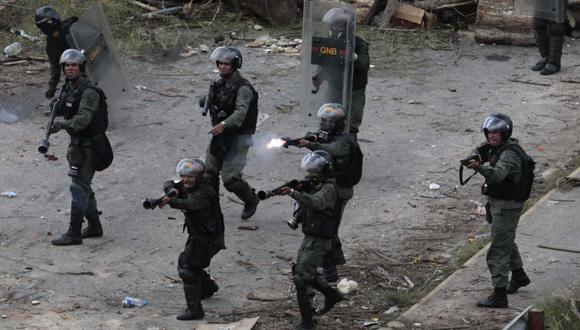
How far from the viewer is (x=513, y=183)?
28.2ft

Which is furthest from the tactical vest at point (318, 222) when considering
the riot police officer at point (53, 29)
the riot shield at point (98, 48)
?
the riot police officer at point (53, 29)

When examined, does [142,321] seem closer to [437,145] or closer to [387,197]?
[387,197]

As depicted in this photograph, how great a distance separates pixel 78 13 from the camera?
1623 cm

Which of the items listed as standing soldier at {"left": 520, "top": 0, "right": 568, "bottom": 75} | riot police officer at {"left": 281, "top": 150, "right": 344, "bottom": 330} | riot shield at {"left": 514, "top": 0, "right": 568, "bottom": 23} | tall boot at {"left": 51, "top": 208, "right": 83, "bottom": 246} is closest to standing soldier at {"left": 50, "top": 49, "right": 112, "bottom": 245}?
tall boot at {"left": 51, "top": 208, "right": 83, "bottom": 246}

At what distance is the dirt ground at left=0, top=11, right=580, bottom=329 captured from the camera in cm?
930

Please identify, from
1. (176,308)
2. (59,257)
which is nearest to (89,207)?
(59,257)

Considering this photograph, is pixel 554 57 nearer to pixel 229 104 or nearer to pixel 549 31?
pixel 549 31

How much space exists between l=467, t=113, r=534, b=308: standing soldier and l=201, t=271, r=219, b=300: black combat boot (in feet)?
6.86

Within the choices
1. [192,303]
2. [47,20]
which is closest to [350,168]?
[192,303]

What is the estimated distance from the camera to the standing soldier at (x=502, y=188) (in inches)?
336

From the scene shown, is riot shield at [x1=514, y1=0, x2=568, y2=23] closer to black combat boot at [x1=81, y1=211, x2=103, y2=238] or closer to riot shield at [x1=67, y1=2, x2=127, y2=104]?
riot shield at [x1=67, y1=2, x2=127, y2=104]

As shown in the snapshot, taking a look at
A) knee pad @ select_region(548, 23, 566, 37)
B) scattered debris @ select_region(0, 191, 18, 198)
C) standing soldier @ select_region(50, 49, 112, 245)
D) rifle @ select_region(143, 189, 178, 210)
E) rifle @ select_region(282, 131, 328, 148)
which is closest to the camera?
rifle @ select_region(143, 189, 178, 210)

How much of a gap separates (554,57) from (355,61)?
15.2 ft

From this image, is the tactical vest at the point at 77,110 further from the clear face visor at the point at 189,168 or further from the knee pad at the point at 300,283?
the knee pad at the point at 300,283
